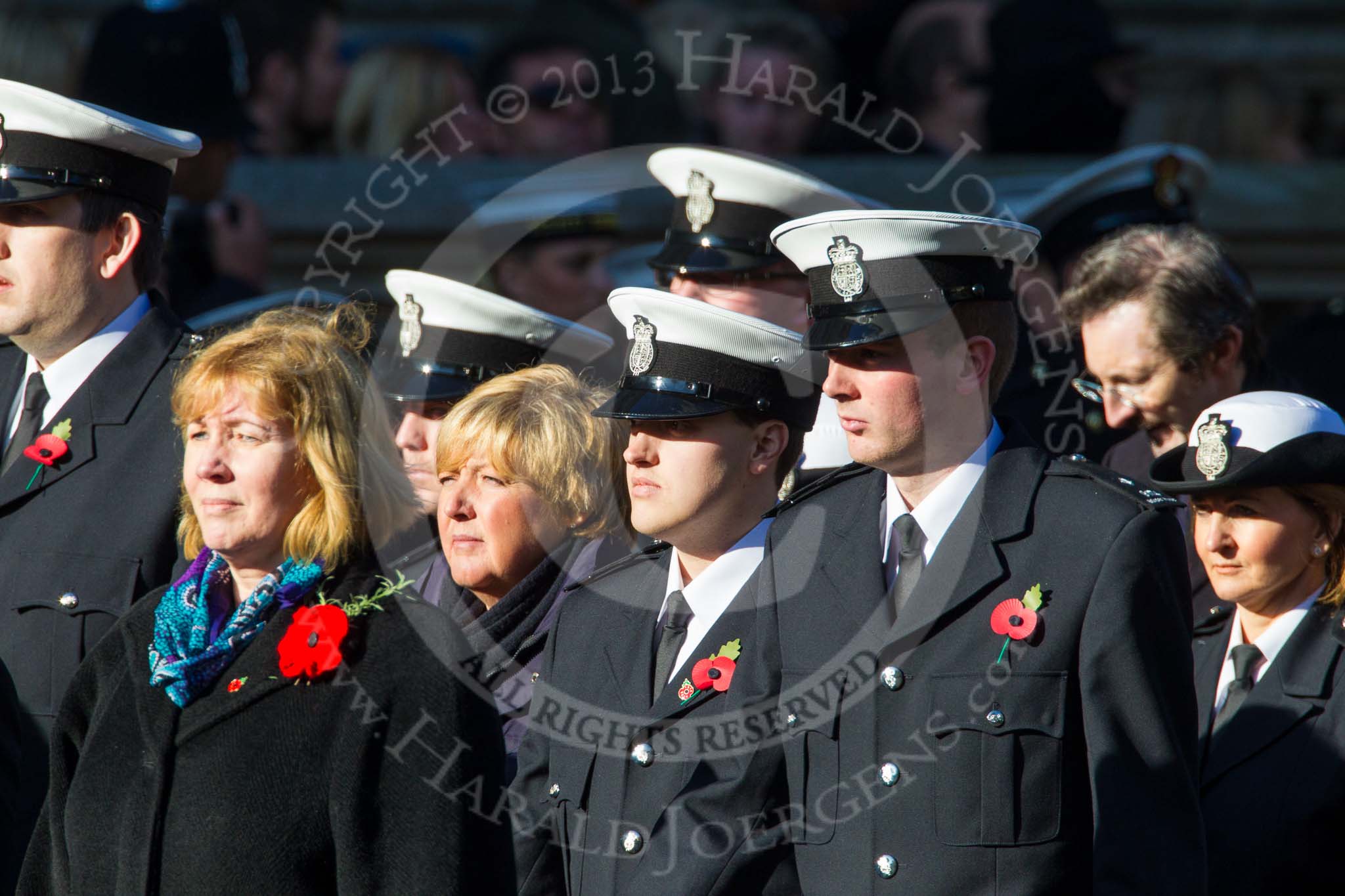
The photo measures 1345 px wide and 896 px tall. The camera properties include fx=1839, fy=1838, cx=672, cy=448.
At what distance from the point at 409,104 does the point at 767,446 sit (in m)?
4.19

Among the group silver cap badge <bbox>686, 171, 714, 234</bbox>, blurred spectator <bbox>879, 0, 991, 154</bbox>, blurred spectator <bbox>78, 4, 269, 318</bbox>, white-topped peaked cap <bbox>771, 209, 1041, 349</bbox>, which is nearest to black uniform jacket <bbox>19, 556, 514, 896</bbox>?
white-topped peaked cap <bbox>771, 209, 1041, 349</bbox>

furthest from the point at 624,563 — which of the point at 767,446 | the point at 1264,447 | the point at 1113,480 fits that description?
the point at 1264,447

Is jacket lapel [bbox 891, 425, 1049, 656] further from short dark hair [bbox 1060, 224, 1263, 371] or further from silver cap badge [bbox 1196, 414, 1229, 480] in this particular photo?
short dark hair [bbox 1060, 224, 1263, 371]

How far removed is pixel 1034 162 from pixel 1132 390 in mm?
2780

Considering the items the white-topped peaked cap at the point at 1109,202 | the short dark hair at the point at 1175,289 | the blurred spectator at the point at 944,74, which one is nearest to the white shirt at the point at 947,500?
the short dark hair at the point at 1175,289

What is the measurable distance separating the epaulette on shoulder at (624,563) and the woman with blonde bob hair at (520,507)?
10 cm

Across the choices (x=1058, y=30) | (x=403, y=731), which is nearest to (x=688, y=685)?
(x=403, y=731)

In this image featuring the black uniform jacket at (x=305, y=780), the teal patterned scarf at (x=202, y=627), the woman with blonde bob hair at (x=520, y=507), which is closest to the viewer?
the black uniform jacket at (x=305, y=780)

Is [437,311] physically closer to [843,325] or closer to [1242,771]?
[843,325]

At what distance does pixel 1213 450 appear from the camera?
3893mm

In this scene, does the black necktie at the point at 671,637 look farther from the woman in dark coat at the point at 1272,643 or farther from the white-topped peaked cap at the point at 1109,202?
the white-topped peaked cap at the point at 1109,202

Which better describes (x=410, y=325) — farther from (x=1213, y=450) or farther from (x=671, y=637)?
(x=1213, y=450)

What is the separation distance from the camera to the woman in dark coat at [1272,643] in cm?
366

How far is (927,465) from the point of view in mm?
3477
